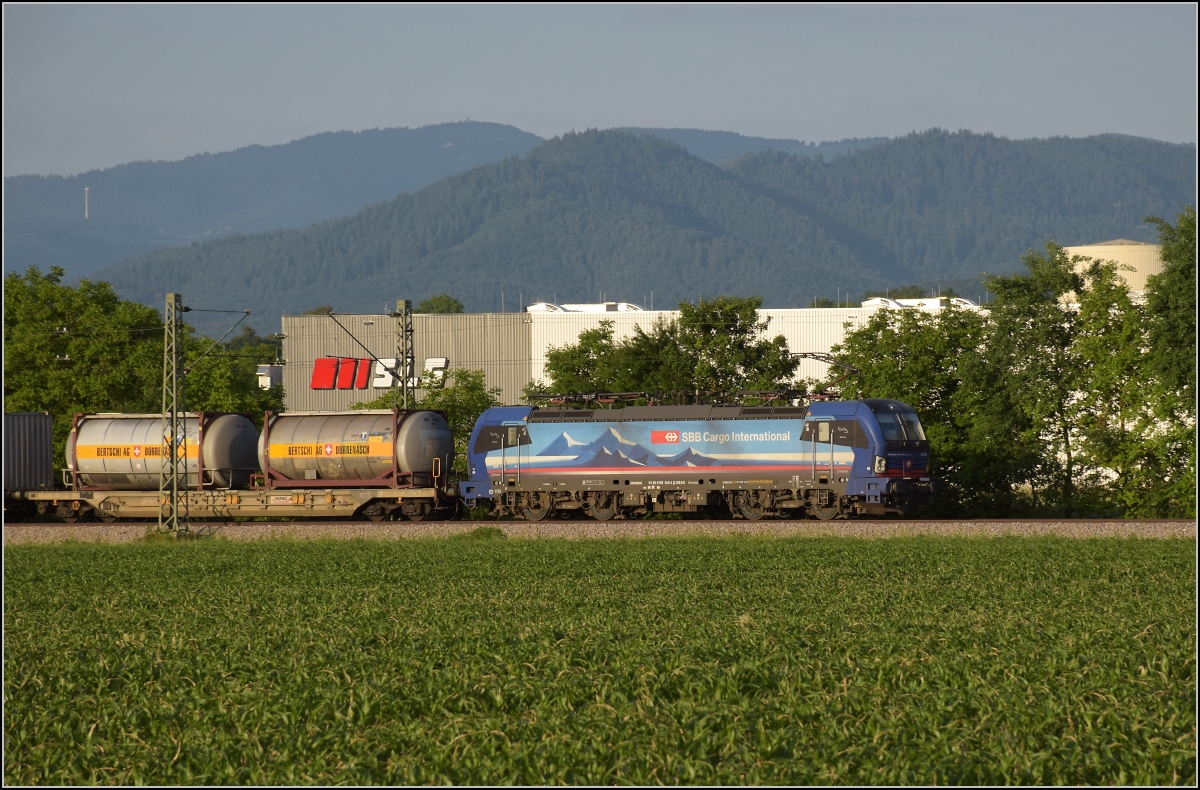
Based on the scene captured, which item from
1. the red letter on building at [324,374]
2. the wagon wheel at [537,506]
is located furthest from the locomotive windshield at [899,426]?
the red letter on building at [324,374]

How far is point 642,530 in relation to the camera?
34.8 metres

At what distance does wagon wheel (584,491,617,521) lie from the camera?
40.2 m

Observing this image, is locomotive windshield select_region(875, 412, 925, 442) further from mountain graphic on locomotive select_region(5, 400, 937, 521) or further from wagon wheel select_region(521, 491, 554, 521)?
wagon wheel select_region(521, 491, 554, 521)

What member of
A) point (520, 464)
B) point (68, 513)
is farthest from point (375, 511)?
point (68, 513)

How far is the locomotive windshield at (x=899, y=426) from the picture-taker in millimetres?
36969

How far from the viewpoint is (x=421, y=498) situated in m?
41.5

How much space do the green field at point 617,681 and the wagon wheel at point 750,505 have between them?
16.2 meters

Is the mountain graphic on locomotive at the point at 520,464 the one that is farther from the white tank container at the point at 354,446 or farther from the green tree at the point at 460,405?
the green tree at the point at 460,405

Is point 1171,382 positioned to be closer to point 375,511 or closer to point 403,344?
point 403,344

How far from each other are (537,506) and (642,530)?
6.91 m

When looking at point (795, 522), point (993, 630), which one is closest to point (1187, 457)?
point (795, 522)

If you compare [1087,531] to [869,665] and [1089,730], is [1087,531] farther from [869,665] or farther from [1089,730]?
[1089,730]

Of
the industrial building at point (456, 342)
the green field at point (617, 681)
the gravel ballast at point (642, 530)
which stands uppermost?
the industrial building at point (456, 342)

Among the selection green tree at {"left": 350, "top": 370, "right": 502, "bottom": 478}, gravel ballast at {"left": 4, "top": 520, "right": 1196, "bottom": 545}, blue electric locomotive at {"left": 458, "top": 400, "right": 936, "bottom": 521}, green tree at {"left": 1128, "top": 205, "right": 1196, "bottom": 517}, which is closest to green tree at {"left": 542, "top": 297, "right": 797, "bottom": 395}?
green tree at {"left": 350, "top": 370, "right": 502, "bottom": 478}
